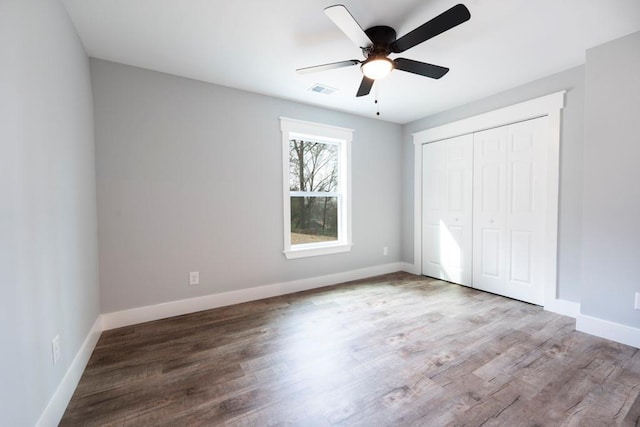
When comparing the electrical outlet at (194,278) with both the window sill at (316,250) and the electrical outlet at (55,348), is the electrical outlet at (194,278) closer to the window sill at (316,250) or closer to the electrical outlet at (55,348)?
the window sill at (316,250)

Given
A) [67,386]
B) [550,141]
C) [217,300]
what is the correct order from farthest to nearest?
[217,300] < [550,141] < [67,386]

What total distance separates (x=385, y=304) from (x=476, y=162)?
2190 millimetres

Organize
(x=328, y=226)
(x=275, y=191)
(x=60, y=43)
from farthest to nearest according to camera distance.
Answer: (x=328, y=226) < (x=275, y=191) < (x=60, y=43)

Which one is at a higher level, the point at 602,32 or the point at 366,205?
the point at 602,32

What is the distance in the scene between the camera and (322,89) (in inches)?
121

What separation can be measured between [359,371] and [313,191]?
7.80 feet

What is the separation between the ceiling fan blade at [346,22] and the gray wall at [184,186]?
1.65m

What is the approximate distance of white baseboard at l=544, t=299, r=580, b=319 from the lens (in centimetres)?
267

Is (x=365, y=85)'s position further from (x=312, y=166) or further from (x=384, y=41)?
(x=312, y=166)

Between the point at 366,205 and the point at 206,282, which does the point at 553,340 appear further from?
the point at 206,282

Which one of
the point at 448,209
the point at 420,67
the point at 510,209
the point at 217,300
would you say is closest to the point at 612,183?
the point at 510,209

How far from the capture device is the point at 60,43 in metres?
1.71

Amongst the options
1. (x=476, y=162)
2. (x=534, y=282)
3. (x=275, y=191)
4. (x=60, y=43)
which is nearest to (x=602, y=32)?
(x=476, y=162)

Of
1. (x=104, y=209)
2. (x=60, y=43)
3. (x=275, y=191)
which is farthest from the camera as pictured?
(x=275, y=191)
